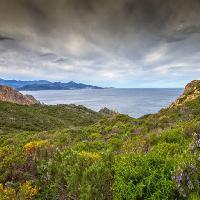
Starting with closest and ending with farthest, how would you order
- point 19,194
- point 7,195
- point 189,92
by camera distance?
point 7,195
point 19,194
point 189,92

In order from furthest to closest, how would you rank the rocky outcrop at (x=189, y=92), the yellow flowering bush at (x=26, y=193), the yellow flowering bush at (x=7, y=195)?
the rocky outcrop at (x=189, y=92)
the yellow flowering bush at (x=26, y=193)
the yellow flowering bush at (x=7, y=195)

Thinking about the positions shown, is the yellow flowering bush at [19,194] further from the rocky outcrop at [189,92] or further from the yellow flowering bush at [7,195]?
the rocky outcrop at [189,92]

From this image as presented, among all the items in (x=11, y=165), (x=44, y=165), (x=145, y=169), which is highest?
(x=145, y=169)

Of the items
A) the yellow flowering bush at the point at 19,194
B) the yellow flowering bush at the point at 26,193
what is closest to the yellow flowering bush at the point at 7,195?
the yellow flowering bush at the point at 19,194

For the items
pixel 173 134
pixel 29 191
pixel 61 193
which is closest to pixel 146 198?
pixel 61 193

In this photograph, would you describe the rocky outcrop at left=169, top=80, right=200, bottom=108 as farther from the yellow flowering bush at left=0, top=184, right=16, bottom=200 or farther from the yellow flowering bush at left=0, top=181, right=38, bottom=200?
the yellow flowering bush at left=0, top=184, right=16, bottom=200

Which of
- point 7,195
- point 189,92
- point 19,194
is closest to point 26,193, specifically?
point 19,194

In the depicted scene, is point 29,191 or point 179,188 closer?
point 179,188

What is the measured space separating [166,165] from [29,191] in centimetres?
412

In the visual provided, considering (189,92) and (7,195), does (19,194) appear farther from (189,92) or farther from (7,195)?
(189,92)

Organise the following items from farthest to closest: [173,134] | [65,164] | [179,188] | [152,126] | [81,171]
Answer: [152,126], [173,134], [65,164], [81,171], [179,188]

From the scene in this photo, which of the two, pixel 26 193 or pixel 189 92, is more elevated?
pixel 189 92

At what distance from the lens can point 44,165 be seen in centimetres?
977

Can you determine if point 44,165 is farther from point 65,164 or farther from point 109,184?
point 109,184
